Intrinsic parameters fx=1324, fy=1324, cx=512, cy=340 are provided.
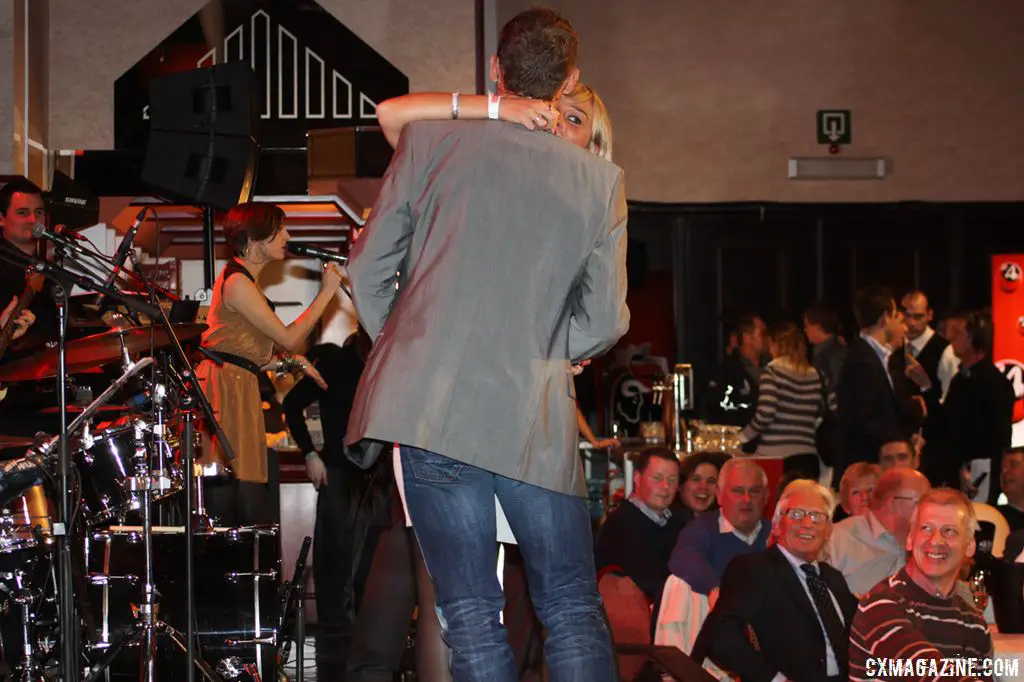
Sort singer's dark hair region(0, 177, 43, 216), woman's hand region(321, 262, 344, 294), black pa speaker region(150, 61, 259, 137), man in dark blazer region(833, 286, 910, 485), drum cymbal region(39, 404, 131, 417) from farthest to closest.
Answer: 1. man in dark blazer region(833, 286, 910, 485)
2. black pa speaker region(150, 61, 259, 137)
3. singer's dark hair region(0, 177, 43, 216)
4. woman's hand region(321, 262, 344, 294)
5. drum cymbal region(39, 404, 131, 417)

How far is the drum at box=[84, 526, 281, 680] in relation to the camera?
409 cm

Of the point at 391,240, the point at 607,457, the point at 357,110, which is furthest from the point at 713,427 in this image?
the point at 391,240

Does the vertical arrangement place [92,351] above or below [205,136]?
below

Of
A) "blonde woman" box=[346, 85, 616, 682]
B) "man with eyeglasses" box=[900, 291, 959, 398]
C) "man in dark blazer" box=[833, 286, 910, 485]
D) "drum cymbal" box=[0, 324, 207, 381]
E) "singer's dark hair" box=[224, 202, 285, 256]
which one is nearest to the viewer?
"blonde woman" box=[346, 85, 616, 682]

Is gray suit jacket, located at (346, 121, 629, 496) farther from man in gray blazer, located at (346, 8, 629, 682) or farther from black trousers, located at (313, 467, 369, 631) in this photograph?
black trousers, located at (313, 467, 369, 631)

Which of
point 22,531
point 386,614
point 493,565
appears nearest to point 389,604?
point 386,614

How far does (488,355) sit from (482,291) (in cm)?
11

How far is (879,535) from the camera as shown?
4844 millimetres

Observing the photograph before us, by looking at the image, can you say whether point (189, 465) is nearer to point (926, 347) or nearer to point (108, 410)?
point (108, 410)

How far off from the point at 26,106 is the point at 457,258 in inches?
239

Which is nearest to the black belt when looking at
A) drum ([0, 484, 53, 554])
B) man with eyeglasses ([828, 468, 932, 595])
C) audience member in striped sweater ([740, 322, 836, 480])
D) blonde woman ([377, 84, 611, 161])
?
drum ([0, 484, 53, 554])

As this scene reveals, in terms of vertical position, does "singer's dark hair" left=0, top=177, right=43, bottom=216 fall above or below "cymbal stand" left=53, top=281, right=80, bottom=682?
above

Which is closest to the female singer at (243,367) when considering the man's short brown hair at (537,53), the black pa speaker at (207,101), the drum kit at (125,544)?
the drum kit at (125,544)

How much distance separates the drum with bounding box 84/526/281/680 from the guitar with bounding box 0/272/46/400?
67 cm
